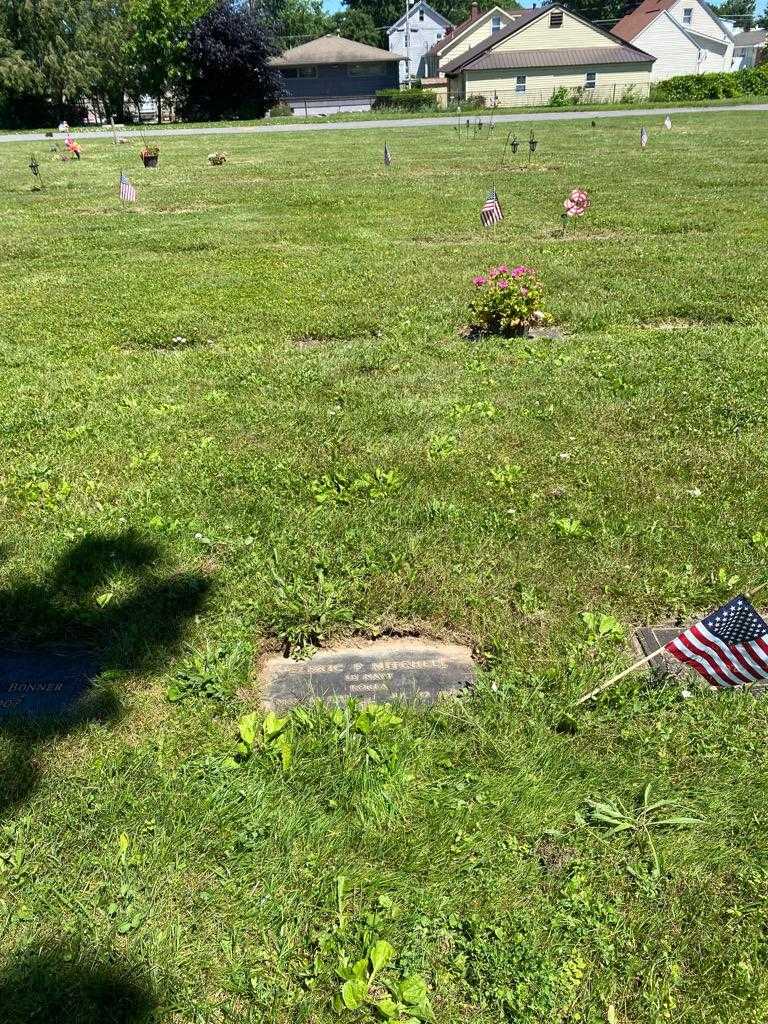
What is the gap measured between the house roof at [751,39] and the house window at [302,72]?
4766 centimetres

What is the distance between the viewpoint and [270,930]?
210 cm

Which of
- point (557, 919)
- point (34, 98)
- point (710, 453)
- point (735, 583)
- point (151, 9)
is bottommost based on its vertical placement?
point (557, 919)

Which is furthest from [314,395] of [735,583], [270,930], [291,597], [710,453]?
[270,930]

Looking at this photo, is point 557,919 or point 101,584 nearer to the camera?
point 557,919

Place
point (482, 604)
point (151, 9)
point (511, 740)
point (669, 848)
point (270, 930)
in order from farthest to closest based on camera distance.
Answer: point (151, 9) → point (482, 604) → point (511, 740) → point (669, 848) → point (270, 930)

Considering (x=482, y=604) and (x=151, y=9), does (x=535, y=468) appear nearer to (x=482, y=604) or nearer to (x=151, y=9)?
(x=482, y=604)

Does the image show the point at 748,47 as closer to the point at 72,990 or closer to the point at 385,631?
the point at 385,631

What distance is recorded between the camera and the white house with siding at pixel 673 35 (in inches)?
1939

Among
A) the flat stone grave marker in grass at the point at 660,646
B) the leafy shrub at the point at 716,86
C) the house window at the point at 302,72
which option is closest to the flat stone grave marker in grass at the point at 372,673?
the flat stone grave marker in grass at the point at 660,646

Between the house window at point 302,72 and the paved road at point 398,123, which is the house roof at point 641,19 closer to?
the paved road at point 398,123

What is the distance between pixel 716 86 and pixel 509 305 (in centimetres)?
4545

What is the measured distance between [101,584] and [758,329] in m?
6.56

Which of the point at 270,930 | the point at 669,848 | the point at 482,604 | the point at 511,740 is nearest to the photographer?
the point at 270,930

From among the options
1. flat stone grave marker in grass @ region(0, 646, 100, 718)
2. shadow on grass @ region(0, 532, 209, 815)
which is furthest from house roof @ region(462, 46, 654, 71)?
flat stone grave marker in grass @ region(0, 646, 100, 718)
